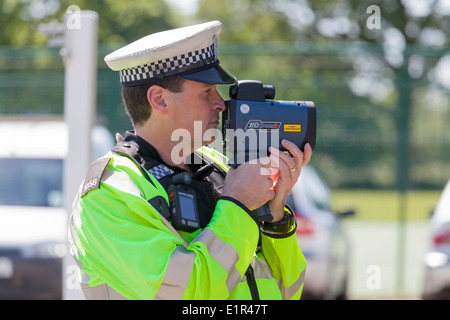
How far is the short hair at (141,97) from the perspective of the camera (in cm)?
214

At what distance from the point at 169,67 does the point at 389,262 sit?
6828mm

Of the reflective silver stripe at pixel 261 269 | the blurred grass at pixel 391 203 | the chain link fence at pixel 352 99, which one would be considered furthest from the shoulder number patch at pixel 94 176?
the blurred grass at pixel 391 203

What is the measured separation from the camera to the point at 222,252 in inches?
76.1

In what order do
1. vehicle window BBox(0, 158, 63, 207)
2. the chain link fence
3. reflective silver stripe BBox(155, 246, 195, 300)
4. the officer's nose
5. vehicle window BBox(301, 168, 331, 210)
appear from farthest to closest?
1. the chain link fence
2. vehicle window BBox(301, 168, 331, 210)
3. vehicle window BBox(0, 158, 63, 207)
4. the officer's nose
5. reflective silver stripe BBox(155, 246, 195, 300)

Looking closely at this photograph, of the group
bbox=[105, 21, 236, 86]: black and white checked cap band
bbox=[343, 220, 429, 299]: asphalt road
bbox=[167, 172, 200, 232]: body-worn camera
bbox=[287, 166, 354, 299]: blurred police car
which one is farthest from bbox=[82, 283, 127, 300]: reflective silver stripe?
bbox=[343, 220, 429, 299]: asphalt road

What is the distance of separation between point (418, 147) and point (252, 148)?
6708mm

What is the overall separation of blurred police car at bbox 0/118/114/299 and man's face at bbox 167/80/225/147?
289cm

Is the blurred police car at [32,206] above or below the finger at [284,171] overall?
below

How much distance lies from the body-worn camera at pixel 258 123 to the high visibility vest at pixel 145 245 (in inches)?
7.1

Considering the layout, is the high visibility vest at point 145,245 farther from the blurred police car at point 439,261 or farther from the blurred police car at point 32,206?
the blurred police car at point 439,261

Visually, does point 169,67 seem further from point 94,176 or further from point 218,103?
point 94,176

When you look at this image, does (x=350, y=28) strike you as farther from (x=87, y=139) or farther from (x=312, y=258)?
(x=87, y=139)

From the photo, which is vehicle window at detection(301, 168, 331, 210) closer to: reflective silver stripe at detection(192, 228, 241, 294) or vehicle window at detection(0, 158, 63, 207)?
vehicle window at detection(0, 158, 63, 207)

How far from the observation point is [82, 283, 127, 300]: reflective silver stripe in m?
1.96
